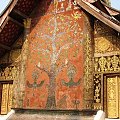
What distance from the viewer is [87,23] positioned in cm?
891

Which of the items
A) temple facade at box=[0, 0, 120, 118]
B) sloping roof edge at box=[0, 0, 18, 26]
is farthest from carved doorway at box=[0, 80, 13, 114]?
sloping roof edge at box=[0, 0, 18, 26]

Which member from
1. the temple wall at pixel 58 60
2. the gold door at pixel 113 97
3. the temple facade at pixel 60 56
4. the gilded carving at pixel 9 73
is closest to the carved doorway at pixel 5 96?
the temple facade at pixel 60 56

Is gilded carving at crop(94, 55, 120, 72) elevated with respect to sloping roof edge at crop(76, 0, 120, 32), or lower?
lower

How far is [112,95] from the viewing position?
26.5 ft

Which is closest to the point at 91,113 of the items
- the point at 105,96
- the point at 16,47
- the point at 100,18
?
the point at 105,96

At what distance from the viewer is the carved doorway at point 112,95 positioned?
312 inches

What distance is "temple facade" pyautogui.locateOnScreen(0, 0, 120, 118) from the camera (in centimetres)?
820

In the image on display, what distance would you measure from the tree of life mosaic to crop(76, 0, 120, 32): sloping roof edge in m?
0.50

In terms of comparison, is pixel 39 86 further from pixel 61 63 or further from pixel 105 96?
pixel 105 96

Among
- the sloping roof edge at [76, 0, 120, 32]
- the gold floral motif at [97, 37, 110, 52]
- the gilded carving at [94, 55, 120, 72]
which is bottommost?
the gilded carving at [94, 55, 120, 72]

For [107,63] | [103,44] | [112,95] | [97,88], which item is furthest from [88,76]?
[103,44]

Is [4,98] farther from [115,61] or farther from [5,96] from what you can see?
[115,61]

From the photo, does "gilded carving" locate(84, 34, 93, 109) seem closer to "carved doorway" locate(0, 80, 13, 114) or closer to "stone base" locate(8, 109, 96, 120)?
"stone base" locate(8, 109, 96, 120)

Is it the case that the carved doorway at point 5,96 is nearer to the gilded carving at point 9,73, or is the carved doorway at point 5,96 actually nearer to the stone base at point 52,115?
the gilded carving at point 9,73
